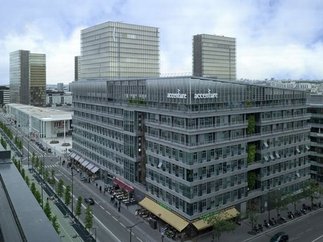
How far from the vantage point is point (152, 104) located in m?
80.2

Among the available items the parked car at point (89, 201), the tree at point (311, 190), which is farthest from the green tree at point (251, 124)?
the parked car at point (89, 201)

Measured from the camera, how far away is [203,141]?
6944 centimetres

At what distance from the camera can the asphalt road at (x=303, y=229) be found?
225 ft

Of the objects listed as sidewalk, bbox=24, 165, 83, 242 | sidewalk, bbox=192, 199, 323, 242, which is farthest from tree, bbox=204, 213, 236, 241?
sidewalk, bbox=24, 165, 83, 242

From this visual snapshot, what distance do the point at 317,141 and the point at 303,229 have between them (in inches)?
1512

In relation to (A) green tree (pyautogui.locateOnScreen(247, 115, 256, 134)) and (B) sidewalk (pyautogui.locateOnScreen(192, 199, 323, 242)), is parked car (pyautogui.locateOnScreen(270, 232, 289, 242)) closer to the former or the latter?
(B) sidewalk (pyautogui.locateOnScreen(192, 199, 323, 242))

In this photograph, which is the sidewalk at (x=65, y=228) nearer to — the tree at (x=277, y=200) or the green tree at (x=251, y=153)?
the green tree at (x=251, y=153)

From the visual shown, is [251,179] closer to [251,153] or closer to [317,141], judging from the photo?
[251,153]

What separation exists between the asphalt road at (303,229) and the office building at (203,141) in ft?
26.9

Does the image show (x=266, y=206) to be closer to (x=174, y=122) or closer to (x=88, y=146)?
(x=174, y=122)

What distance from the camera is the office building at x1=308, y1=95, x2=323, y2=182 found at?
344 feet

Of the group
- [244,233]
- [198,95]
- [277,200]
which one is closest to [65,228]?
[244,233]

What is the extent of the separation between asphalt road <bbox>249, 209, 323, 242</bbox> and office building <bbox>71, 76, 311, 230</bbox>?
8192 mm

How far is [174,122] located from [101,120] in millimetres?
→ 40518
